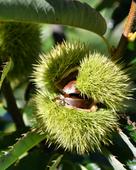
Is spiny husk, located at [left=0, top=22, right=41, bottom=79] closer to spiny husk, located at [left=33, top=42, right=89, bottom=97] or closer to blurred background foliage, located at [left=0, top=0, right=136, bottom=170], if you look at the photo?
blurred background foliage, located at [left=0, top=0, right=136, bottom=170]

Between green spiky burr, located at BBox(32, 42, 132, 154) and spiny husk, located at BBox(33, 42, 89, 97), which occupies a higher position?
spiny husk, located at BBox(33, 42, 89, 97)

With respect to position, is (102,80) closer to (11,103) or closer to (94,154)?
(94,154)

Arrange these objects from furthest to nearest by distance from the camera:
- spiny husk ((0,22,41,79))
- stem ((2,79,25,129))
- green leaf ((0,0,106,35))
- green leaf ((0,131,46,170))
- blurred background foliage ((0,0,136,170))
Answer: stem ((2,79,25,129)) < spiny husk ((0,22,41,79)) < blurred background foliage ((0,0,136,170)) < green leaf ((0,131,46,170)) < green leaf ((0,0,106,35))

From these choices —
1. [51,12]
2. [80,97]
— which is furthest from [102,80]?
[51,12]

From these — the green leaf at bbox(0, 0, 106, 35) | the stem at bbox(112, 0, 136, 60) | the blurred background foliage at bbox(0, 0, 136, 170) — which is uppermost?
the green leaf at bbox(0, 0, 106, 35)

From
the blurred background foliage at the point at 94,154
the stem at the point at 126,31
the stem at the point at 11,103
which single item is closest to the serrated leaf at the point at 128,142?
the blurred background foliage at the point at 94,154

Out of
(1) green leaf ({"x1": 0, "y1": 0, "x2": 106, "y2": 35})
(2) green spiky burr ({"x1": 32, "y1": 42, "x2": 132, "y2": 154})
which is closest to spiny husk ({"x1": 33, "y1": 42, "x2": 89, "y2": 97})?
(2) green spiky burr ({"x1": 32, "y1": 42, "x2": 132, "y2": 154})
